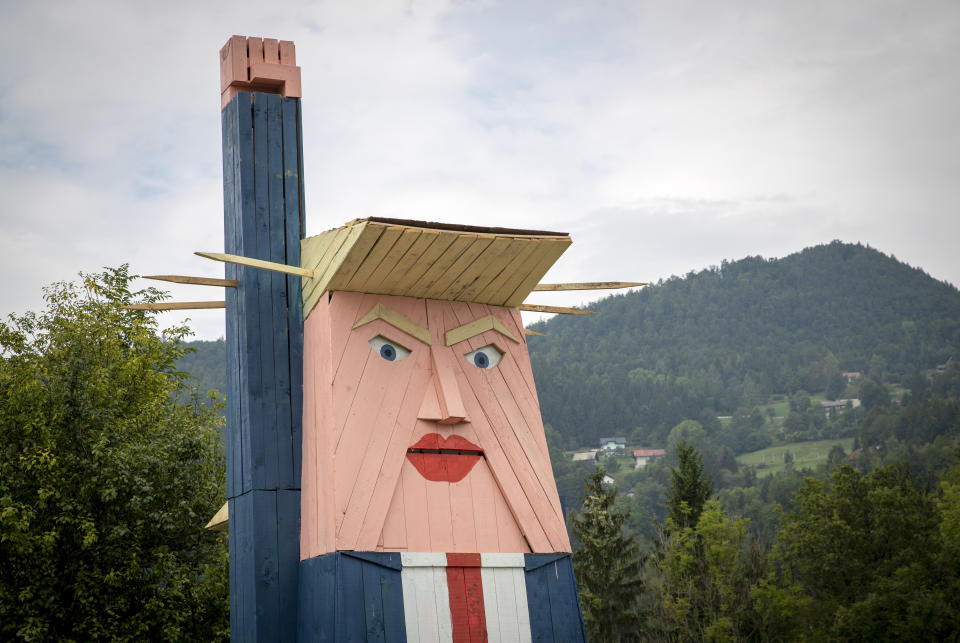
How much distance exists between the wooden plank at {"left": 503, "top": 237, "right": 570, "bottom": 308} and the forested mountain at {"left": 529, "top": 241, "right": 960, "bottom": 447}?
439 feet

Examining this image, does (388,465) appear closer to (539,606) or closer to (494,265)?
(539,606)

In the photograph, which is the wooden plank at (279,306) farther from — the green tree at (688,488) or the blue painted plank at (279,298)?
the green tree at (688,488)

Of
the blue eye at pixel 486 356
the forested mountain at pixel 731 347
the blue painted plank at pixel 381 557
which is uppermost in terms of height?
the forested mountain at pixel 731 347

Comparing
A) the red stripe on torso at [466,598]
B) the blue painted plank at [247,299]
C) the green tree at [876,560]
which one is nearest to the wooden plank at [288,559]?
the blue painted plank at [247,299]

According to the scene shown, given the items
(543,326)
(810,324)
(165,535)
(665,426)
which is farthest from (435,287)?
(810,324)

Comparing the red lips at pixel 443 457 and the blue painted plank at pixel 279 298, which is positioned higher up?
the blue painted plank at pixel 279 298

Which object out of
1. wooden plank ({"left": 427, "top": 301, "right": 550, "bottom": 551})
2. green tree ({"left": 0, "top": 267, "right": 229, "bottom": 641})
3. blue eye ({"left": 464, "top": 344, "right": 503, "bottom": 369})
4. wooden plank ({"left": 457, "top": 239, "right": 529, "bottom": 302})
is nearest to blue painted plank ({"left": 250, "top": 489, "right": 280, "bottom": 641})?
wooden plank ({"left": 427, "top": 301, "right": 550, "bottom": 551})

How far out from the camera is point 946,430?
104438 mm

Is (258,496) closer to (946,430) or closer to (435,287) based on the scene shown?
(435,287)

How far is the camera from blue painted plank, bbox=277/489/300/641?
8977 millimetres

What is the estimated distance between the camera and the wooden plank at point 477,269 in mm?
9227

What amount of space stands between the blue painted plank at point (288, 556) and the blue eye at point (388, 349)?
143 centimetres

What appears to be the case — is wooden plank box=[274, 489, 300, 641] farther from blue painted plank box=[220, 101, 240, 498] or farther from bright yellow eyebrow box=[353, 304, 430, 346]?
bright yellow eyebrow box=[353, 304, 430, 346]

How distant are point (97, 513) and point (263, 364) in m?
5.84
